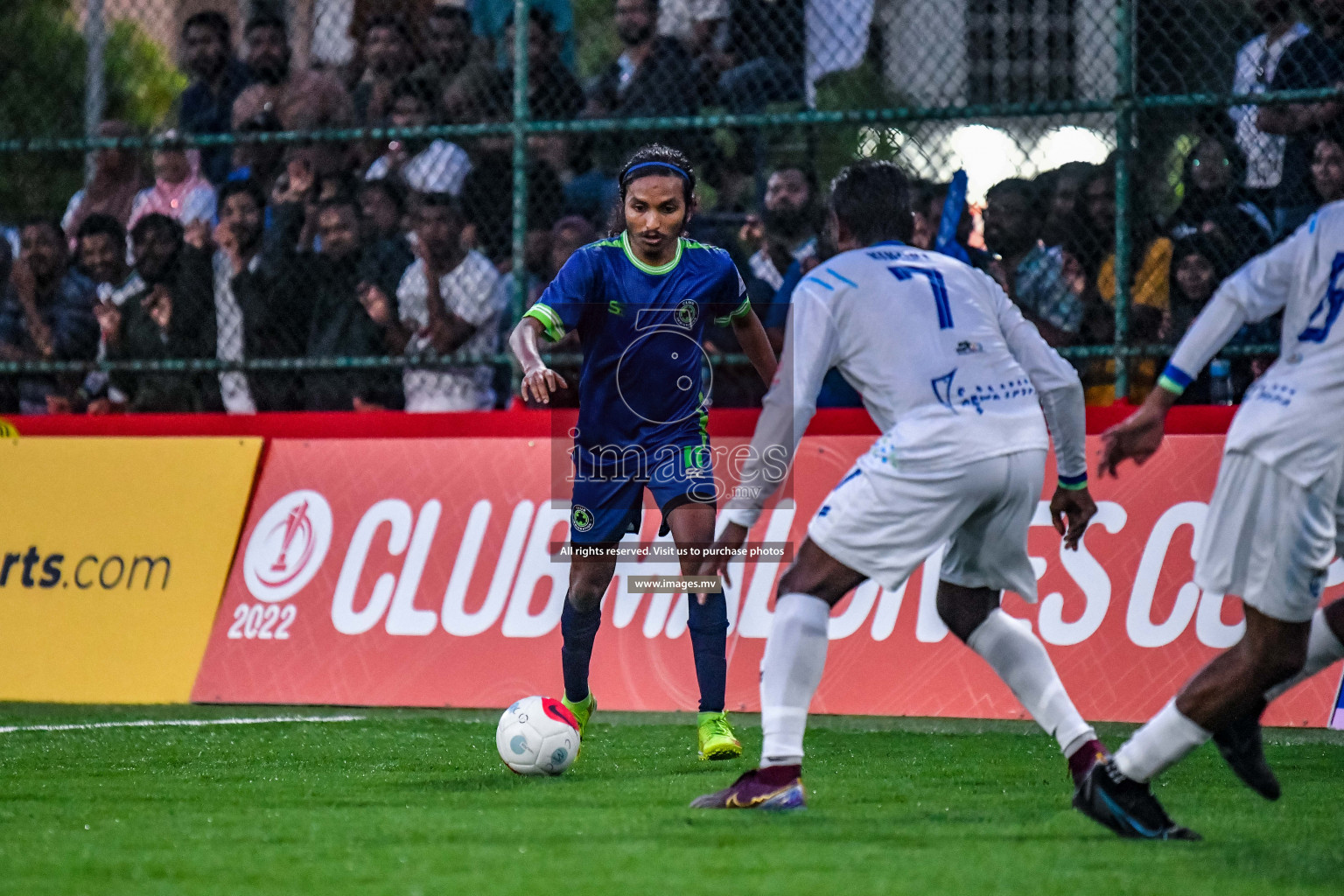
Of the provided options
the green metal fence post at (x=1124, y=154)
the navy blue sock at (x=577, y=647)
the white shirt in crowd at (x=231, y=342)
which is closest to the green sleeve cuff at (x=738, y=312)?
the navy blue sock at (x=577, y=647)

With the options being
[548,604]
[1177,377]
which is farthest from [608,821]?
[548,604]

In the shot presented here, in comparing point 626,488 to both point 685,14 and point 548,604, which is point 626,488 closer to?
point 548,604

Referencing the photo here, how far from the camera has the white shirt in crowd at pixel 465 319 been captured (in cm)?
969

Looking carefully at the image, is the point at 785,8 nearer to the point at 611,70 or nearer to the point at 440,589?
the point at 611,70

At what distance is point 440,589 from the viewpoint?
8.86 metres

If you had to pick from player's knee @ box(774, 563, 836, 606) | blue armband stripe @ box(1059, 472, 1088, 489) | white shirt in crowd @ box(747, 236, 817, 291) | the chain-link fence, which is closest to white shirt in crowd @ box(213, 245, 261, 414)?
the chain-link fence

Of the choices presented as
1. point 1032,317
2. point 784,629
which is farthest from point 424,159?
point 784,629

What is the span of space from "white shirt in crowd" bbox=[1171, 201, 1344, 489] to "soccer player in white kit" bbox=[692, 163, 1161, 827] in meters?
0.62

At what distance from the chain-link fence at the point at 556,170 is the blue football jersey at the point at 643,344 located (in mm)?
2262

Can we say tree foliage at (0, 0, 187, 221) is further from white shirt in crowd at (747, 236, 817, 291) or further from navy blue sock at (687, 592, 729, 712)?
navy blue sock at (687, 592, 729, 712)

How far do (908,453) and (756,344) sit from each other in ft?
7.25

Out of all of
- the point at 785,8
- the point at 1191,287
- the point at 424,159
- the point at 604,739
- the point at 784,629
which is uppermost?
the point at 785,8

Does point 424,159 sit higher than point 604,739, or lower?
higher

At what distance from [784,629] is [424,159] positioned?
579 centimetres
